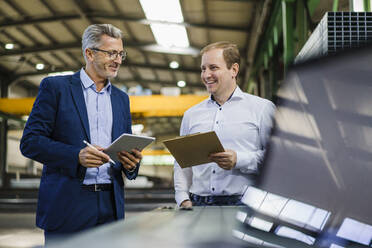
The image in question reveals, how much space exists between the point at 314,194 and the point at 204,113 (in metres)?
1.28

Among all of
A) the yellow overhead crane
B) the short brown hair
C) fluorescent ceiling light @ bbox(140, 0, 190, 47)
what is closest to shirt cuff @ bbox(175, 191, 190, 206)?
the short brown hair

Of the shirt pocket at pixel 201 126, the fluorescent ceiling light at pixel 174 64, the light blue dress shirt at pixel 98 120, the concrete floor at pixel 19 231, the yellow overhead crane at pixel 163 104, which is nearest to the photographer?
the light blue dress shirt at pixel 98 120

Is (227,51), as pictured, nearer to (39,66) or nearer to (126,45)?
(126,45)

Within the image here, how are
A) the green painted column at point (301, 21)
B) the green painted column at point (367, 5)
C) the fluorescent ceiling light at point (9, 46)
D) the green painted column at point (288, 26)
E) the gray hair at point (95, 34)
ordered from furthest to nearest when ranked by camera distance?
the fluorescent ceiling light at point (9, 46) < the green painted column at point (288, 26) < the green painted column at point (301, 21) < the green painted column at point (367, 5) < the gray hair at point (95, 34)

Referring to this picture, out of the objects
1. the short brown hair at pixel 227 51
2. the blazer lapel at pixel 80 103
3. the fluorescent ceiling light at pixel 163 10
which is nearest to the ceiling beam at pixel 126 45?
the fluorescent ceiling light at pixel 163 10

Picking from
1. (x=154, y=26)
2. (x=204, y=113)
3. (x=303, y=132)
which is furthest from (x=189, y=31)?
(x=303, y=132)

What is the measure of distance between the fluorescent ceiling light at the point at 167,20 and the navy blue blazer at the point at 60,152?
6504mm

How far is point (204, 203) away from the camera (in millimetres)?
1631

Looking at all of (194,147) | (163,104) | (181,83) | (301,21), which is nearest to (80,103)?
(194,147)

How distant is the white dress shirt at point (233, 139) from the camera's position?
5.24 feet

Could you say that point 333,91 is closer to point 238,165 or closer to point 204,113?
point 238,165

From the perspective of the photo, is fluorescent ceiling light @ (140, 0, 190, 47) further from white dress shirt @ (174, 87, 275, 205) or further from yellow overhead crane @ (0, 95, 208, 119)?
white dress shirt @ (174, 87, 275, 205)

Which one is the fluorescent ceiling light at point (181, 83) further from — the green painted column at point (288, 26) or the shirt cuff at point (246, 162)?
the shirt cuff at point (246, 162)

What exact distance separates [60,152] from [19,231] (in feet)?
14.0
